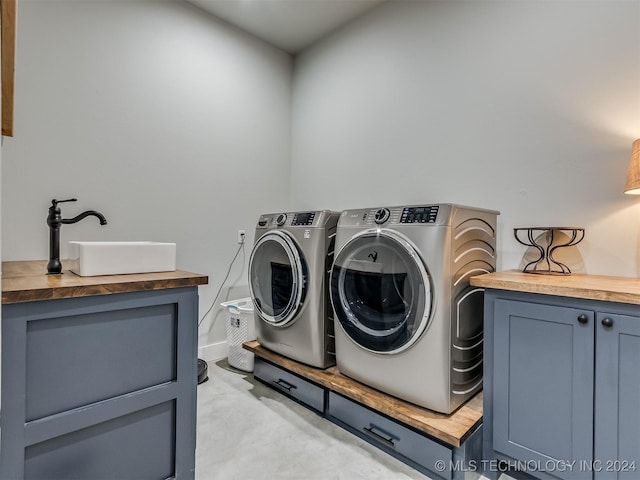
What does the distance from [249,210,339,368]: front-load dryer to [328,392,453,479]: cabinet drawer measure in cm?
28

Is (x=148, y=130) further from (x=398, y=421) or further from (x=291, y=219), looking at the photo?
(x=398, y=421)

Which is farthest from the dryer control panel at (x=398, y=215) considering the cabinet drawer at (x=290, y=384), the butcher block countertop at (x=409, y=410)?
the cabinet drawer at (x=290, y=384)

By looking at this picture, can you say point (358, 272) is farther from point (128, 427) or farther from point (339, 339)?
point (128, 427)

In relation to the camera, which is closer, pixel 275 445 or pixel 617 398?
pixel 617 398

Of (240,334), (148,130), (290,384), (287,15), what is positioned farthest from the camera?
(287,15)

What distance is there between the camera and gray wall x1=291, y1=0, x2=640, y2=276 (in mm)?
1717

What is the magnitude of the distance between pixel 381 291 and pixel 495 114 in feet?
4.33

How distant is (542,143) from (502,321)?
1.09 m

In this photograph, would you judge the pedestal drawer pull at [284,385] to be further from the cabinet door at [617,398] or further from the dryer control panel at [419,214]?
the cabinet door at [617,398]

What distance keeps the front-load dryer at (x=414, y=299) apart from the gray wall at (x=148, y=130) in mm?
1411

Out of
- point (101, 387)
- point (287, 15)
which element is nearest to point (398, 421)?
point (101, 387)

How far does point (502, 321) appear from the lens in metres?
1.48

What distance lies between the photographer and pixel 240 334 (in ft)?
8.61

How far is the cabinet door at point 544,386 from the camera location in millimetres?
1290
